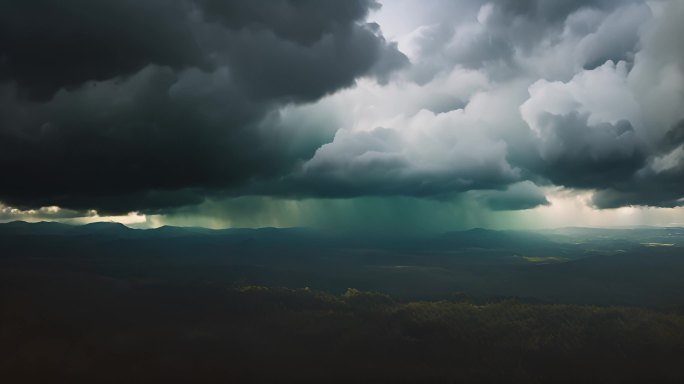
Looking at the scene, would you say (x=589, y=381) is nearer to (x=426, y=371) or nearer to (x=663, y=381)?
(x=663, y=381)

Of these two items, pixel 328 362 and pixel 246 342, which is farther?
pixel 246 342

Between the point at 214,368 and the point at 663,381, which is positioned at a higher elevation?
the point at 214,368

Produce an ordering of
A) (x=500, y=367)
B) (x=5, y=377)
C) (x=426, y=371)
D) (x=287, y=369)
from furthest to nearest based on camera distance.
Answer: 1. (x=500, y=367)
2. (x=426, y=371)
3. (x=287, y=369)
4. (x=5, y=377)

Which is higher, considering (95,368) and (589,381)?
(95,368)

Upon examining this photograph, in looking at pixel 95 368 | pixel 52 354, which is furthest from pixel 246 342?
pixel 52 354

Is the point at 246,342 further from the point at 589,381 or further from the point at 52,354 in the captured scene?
the point at 589,381

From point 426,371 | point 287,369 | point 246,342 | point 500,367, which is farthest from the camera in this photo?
point 246,342

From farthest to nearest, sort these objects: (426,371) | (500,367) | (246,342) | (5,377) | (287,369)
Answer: (246,342), (500,367), (426,371), (287,369), (5,377)

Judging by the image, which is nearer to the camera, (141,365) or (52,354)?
(141,365)

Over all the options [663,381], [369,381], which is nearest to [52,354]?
[369,381]
